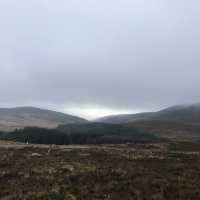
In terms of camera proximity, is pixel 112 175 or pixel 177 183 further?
pixel 112 175

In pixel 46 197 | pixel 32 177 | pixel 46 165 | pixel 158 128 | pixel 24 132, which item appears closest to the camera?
pixel 46 197

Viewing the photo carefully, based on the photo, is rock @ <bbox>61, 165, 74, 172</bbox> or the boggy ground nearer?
the boggy ground

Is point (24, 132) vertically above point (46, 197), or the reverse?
point (24, 132)

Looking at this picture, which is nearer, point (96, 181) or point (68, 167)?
point (96, 181)

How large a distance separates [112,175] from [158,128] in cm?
17830

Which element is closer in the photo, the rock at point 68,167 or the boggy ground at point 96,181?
the boggy ground at point 96,181

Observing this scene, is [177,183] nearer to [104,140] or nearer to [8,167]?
[8,167]

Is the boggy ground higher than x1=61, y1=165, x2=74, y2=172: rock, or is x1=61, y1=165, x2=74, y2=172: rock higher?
x1=61, y1=165, x2=74, y2=172: rock

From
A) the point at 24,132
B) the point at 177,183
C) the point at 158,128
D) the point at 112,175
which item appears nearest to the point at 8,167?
the point at 112,175

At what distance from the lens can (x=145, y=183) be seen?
63.9 ft

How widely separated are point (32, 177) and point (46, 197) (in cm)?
548

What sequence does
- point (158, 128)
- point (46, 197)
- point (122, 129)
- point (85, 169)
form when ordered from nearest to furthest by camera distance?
1. point (46, 197)
2. point (85, 169)
3. point (122, 129)
4. point (158, 128)

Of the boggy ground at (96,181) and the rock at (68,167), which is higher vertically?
the rock at (68,167)

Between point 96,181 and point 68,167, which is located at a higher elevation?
point 68,167
